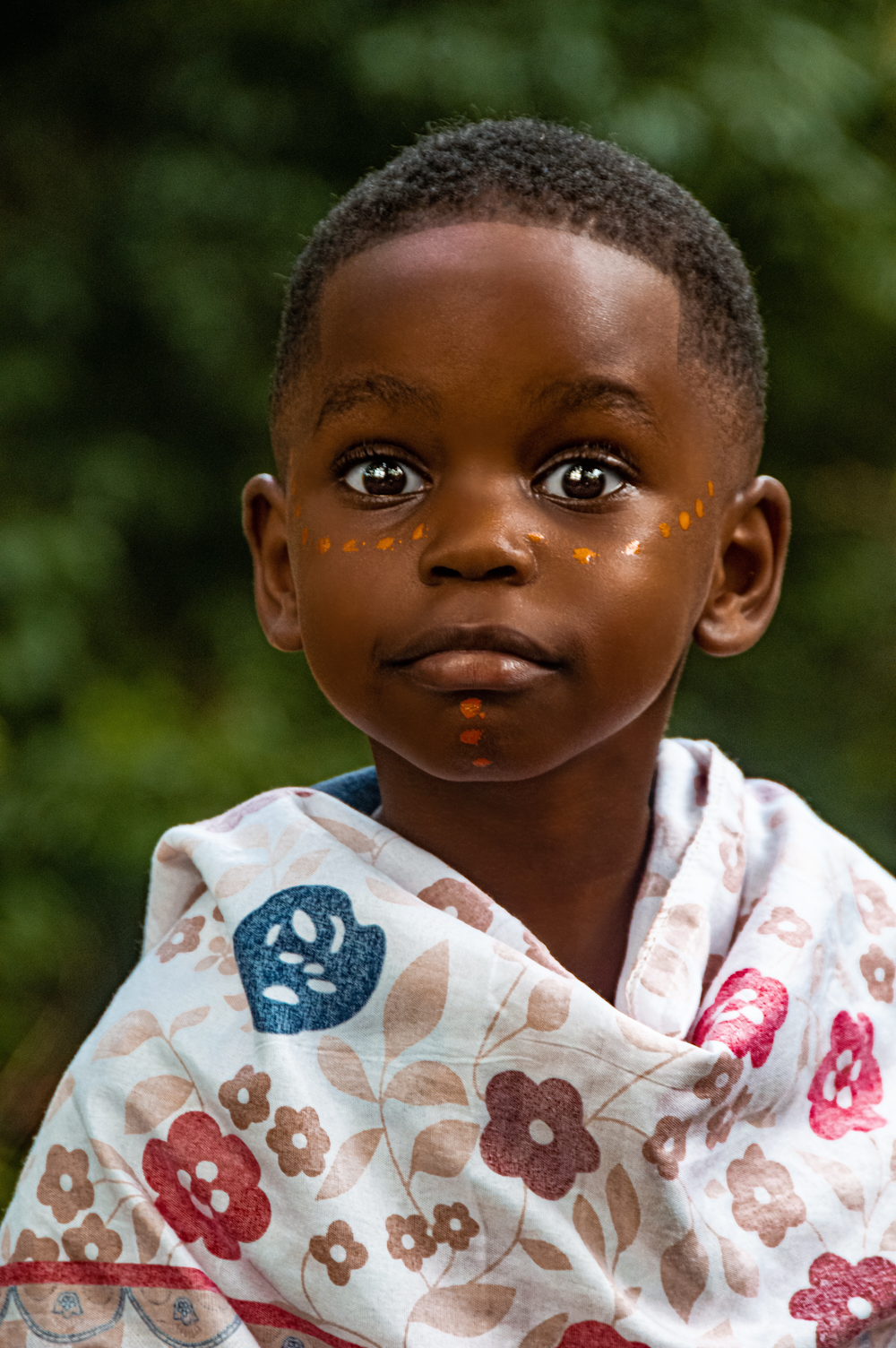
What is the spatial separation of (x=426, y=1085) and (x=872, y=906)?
597 mm

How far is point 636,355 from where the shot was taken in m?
1.31

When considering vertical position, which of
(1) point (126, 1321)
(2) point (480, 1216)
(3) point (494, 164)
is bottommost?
(1) point (126, 1321)

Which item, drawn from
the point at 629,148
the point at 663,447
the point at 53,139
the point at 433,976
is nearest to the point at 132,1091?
the point at 433,976

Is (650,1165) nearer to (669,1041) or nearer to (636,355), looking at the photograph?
(669,1041)

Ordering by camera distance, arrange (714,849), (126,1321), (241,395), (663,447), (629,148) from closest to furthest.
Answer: (126,1321) → (663,447) → (714,849) → (629,148) → (241,395)

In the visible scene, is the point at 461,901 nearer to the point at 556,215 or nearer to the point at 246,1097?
the point at 246,1097

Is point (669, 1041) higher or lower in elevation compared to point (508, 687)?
lower

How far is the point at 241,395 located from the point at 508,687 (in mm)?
2517

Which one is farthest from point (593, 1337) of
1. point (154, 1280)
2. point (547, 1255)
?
point (154, 1280)

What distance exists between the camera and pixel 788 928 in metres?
1.44

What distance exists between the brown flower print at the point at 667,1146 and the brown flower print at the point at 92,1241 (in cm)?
50

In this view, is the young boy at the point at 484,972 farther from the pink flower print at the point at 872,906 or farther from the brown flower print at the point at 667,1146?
the pink flower print at the point at 872,906

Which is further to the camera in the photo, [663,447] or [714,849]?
[714,849]

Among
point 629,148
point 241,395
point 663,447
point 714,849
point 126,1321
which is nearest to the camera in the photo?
point 126,1321
